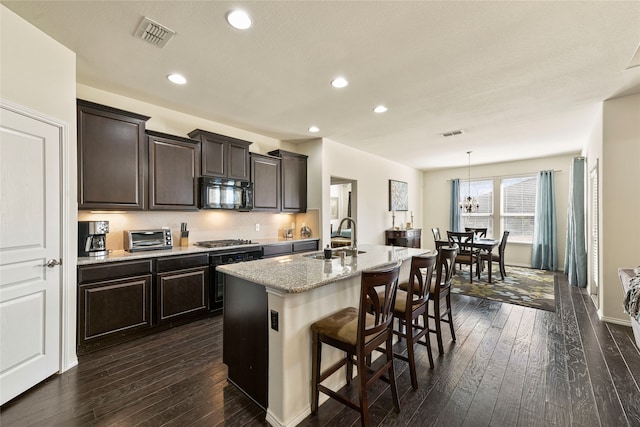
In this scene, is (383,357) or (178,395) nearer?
(178,395)

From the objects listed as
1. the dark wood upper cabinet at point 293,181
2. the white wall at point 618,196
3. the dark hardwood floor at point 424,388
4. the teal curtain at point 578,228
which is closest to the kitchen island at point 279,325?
the dark hardwood floor at point 424,388

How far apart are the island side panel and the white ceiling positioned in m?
1.95

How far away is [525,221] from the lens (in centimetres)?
694

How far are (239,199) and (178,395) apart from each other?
2.65 metres

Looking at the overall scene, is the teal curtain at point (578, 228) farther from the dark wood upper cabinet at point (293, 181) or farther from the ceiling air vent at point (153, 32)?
the ceiling air vent at point (153, 32)

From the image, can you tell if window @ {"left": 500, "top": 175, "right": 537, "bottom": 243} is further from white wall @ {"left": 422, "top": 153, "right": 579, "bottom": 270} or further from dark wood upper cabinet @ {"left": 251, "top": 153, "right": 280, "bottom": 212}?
dark wood upper cabinet @ {"left": 251, "top": 153, "right": 280, "bottom": 212}

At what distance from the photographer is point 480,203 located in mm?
7566

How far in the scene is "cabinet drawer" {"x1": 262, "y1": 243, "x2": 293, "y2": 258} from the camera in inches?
161

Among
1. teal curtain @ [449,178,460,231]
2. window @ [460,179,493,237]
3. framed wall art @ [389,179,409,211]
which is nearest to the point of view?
framed wall art @ [389,179,409,211]

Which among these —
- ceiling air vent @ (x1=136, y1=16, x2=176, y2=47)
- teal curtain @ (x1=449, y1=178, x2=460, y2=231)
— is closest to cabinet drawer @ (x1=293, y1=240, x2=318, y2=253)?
ceiling air vent @ (x1=136, y1=16, x2=176, y2=47)

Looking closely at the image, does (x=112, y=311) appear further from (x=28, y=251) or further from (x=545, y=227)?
(x=545, y=227)

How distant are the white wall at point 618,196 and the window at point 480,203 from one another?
166 inches

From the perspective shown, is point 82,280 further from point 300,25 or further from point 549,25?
point 549,25

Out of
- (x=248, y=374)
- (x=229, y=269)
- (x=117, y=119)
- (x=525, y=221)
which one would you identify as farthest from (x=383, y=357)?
(x=525, y=221)
